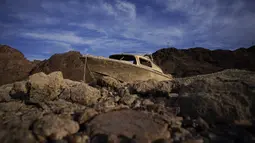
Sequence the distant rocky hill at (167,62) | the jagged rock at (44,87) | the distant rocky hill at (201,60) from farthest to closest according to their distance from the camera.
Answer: the distant rocky hill at (201,60)
the distant rocky hill at (167,62)
the jagged rock at (44,87)

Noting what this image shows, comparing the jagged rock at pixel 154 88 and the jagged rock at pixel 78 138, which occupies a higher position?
the jagged rock at pixel 154 88

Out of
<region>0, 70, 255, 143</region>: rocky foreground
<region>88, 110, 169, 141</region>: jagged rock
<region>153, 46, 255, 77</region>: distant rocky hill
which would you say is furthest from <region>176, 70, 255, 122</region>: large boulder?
<region>153, 46, 255, 77</region>: distant rocky hill

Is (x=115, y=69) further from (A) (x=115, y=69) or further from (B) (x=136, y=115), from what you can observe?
(B) (x=136, y=115)

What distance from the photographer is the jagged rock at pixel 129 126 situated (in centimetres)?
174

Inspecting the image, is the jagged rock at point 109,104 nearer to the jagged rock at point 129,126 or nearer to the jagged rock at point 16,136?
the jagged rock at point 129,126

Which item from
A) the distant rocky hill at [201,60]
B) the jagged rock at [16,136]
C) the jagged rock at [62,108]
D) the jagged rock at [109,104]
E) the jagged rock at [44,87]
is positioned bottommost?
the jagged rock at [16,136]

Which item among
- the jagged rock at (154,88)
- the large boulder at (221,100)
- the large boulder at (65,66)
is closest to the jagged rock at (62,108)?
the jagged rock at (154,88)

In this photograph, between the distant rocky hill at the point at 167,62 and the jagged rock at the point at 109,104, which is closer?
the jagged rock at the point at 109,104

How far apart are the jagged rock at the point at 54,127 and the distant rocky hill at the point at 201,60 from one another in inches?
877

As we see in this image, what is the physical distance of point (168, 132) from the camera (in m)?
1.80

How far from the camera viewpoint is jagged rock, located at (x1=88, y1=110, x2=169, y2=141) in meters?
1.74

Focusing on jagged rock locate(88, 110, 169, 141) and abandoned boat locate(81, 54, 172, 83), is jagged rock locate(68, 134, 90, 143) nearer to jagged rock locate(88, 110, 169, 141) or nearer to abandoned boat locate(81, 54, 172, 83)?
jagged rock locate(88, 110, 169, 141)

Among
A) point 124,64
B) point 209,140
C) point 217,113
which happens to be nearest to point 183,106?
point 217,113

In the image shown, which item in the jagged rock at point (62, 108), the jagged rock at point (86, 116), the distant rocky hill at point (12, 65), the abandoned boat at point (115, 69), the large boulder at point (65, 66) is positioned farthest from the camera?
the large boulder at point (65, 66)
